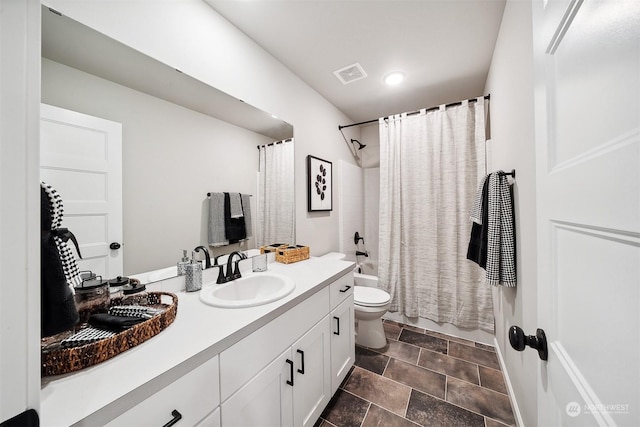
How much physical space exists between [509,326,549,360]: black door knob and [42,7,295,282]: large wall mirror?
1403 millimetres

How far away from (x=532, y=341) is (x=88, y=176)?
5.14ft

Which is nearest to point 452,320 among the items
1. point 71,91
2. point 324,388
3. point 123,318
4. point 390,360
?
point 390,360

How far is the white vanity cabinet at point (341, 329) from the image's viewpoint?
1.44 m

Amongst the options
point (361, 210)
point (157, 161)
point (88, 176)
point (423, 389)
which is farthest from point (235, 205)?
point (361, 210)

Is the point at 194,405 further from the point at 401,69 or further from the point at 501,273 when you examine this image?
the point at 401,69

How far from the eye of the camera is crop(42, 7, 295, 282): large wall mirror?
886 millimetres

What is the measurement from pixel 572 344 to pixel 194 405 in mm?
959

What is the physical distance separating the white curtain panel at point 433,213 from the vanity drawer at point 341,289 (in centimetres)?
98

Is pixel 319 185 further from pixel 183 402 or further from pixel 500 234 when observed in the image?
pixel 183 402

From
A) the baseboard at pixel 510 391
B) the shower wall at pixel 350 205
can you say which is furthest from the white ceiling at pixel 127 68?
the baseboard at pixel 510 391

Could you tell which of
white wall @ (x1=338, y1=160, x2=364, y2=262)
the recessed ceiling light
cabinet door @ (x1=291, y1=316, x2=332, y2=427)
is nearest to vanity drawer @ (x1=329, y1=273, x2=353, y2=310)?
cabinet door @ (x1=291, y1=316, x2=332, y2=427)

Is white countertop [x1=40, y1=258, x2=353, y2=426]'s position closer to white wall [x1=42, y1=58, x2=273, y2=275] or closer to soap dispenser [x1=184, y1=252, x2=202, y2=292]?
soap dispenser [x1=184, y1=252, x2=202, y2=292]

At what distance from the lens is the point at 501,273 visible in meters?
1.35

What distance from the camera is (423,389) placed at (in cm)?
157
